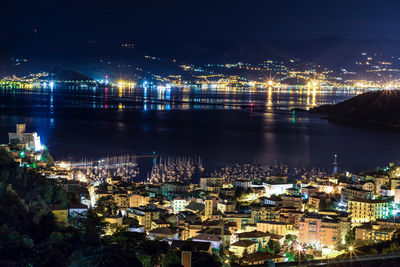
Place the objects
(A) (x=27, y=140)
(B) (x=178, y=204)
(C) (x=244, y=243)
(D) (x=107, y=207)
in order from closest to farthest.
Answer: (C) (x=244, y=243), (D) (x=107, y=207), (B) (x=178, y=204), (A) (x=27, y=140)

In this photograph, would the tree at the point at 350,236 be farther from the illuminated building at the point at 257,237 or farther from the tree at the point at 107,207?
the tree at the point at 107,207

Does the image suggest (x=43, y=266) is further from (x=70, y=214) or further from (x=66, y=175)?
(x=66, y=175)

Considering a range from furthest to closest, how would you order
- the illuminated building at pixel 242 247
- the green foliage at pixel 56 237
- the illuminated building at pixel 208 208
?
1. the illuminated building at pixel 208 208
2. the illuminated building at pixel 242 247
3. the green foliage at pixel 56 237

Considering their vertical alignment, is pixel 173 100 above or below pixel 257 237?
above

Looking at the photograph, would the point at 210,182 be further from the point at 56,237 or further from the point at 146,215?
the point at 56,237

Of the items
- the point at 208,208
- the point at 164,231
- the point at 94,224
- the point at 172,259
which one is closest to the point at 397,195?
the point at 208,208

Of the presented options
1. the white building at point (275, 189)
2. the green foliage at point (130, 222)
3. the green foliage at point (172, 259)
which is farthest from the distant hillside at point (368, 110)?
the green foliage at point (172, 259)

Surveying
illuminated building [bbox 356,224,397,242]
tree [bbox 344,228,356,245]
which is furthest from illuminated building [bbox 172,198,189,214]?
illuminated building [bbox 356,224,397,242]
